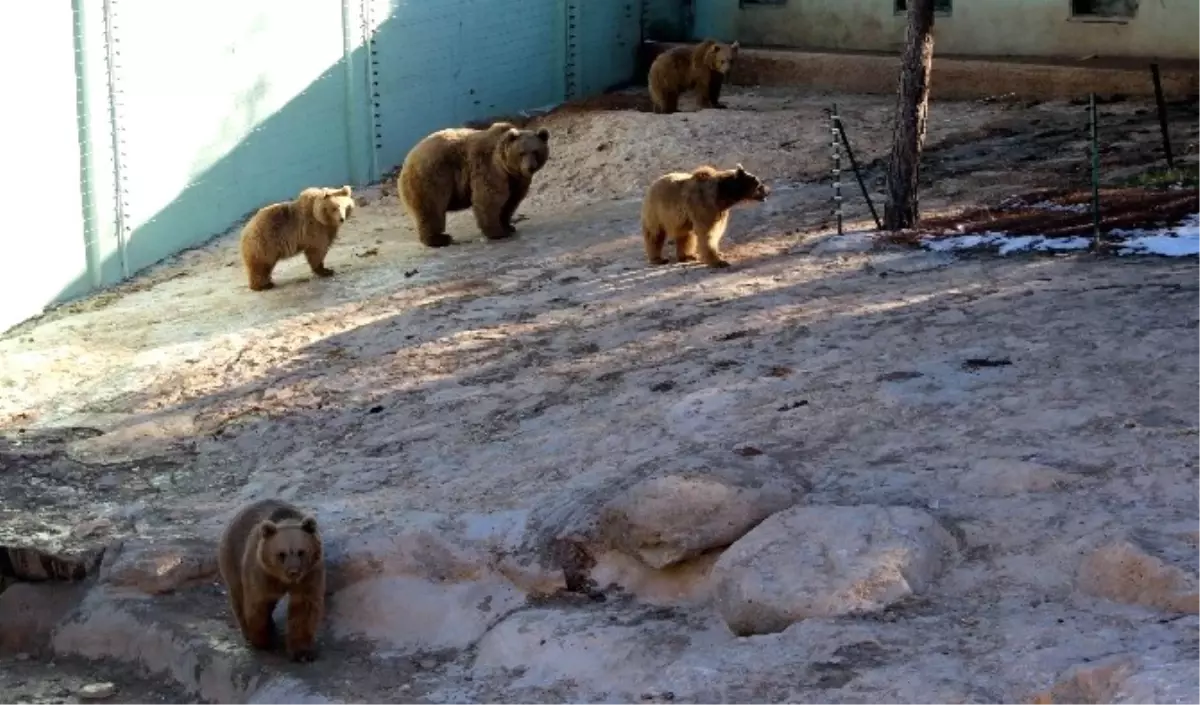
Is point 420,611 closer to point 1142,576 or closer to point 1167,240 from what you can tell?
point 1142,576

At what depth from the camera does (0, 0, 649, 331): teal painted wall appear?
1365cm

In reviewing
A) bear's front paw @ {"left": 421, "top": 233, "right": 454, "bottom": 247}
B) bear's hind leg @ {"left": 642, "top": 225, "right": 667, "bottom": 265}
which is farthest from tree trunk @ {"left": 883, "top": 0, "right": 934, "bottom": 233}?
bear's front paw @ {"left": 421, "top": 233, "right": 454, "bottom": 247}

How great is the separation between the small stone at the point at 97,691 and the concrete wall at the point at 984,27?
1558cm

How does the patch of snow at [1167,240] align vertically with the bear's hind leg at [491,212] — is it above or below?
above

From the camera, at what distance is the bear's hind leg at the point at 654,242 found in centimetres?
1277

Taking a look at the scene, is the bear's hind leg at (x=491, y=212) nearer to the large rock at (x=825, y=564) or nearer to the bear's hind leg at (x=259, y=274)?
the bear's hind leg at (x=259, y=274)

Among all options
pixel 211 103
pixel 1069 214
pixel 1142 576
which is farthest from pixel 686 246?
pixel 1142 576

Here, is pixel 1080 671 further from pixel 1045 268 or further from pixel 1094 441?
pixel 1045 268

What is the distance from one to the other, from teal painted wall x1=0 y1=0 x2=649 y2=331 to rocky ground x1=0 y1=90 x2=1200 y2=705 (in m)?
0.93

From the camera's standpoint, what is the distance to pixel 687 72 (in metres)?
19.8

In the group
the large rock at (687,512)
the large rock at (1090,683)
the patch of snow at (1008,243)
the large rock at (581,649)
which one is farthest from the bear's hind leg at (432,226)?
the large rock at (1090,683)

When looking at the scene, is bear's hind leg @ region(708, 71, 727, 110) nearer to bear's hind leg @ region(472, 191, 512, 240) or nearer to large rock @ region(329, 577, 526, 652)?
bear's hind leg @ region(472, 191, 512, 240)

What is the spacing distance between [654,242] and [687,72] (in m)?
7.39

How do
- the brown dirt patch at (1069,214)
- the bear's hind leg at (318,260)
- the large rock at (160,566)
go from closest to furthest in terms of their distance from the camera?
the large rock at (160,566) < the brown dirt patch at (1069,214) < the bear's hind leg at (318,260)
